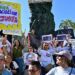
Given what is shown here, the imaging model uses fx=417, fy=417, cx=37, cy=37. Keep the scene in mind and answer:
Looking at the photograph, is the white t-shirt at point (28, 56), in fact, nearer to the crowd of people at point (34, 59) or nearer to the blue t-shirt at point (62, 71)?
the crowd of people at point (34, 59)

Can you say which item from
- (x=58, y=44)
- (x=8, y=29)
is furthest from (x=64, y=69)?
(x=58, y=44)

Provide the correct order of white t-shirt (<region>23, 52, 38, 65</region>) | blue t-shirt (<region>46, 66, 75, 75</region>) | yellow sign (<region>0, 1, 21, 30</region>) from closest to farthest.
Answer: blue t-shirt (<region>46, 66, 75, 75</region>), yellow sign (<region>0, 1, 21, 30</region>), white t-shirt (<region>23, 52, 38, 65</region>)

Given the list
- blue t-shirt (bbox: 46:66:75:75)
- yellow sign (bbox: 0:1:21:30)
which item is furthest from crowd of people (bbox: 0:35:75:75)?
yellow sign (bbox: 0:1:21:30)

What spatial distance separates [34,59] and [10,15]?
1281mm

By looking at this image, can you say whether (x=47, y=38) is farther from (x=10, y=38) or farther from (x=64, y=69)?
(x=64, y=69)

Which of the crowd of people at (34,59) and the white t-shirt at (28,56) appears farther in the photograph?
the white t-shirt at (28,56)

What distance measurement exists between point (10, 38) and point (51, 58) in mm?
1257

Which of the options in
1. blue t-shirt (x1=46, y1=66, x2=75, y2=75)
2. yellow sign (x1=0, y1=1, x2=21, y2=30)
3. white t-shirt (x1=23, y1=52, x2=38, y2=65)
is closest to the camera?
blue t-shirt (x1=46, y1=66, x2=75, y2=75)

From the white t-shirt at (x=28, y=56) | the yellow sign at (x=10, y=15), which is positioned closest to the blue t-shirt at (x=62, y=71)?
the yellow sign at (x=10, y=15)

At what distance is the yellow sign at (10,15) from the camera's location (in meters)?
10.4

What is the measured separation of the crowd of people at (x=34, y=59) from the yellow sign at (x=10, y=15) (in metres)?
0.37

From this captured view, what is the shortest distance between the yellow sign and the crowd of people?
0.37 meters

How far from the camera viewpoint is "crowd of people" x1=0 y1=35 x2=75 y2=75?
23.3 feet

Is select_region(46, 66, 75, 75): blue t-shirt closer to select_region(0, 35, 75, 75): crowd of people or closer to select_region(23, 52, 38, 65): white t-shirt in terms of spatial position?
select_region(0, 35, 75, 75): crowd of people
